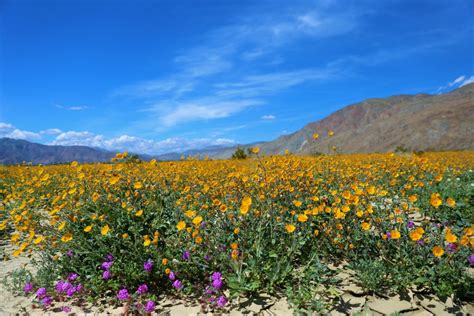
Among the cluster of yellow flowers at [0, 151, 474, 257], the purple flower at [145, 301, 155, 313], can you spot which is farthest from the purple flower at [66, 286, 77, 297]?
the purple flower at [145, 301, 155, 313]

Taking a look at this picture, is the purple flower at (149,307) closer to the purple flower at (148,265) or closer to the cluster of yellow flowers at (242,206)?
the purple flower at (148,265)

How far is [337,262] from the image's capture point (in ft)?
11.0

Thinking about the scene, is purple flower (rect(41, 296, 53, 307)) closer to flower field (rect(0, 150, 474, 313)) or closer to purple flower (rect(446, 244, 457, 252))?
flower field (rect(0, 150, 474, 313))

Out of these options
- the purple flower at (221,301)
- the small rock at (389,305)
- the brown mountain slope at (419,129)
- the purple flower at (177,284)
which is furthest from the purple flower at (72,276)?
the brown mountain slope at (419,129)

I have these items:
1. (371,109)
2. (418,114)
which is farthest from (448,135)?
(371,109)

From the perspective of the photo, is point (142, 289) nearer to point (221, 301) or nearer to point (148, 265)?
point (148, 265)

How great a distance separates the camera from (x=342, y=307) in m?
2.62

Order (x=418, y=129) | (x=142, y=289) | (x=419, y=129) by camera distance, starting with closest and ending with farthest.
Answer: (x=142, y=289) → (x=419, y=129) → (x=418, y=129)

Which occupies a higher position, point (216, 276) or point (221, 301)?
point (216, 276)

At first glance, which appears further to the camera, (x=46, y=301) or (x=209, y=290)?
(x=46, y=301)

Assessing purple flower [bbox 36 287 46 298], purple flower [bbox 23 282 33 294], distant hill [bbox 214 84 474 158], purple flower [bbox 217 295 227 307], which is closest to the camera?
purple flower [bbox 217 295 227 307]

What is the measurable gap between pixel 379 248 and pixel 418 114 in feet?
251

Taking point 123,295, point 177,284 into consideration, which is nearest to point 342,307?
point 177,284

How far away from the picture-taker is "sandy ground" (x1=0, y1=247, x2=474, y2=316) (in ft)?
8.30
